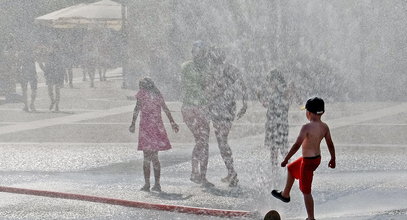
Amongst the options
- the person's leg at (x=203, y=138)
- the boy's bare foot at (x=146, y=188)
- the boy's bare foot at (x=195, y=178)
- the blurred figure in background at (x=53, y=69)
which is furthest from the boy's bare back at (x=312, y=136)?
the blurred figure in background at (x=53, y=69)

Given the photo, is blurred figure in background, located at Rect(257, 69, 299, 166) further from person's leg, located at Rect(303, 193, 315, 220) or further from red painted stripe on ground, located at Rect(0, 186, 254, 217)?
person's leg, located at Rect(303, 193, 315, 220)

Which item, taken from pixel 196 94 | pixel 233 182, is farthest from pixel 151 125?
pixel 233 182

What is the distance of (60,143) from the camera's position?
17031mm

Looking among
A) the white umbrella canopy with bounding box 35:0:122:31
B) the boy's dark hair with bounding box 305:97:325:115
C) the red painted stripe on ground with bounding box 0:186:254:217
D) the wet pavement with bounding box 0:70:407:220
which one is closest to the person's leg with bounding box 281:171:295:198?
the boy's dark hair with bounding box 305:97:325:115

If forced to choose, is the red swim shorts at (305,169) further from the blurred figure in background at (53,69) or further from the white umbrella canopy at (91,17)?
the white umbrella canopy at (91,17)

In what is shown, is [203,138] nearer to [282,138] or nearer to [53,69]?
[282,138]

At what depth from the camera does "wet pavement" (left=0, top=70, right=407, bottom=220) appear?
9.91 m

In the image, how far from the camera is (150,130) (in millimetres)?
11461

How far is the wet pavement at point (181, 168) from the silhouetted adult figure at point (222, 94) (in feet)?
2.12

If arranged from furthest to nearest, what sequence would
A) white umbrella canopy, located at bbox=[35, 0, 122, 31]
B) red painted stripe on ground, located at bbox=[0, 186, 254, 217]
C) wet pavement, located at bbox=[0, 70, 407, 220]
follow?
white umbrella canopy, located at bbox=[35, 0, 122, 31] < wet pavement, located at bbox=[0, 70, 407, 220] < red painted stripe on ground, located at bbox=[0, 186, 254, 217]

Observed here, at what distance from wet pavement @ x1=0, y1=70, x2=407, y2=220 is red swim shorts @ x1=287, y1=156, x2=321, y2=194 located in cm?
188

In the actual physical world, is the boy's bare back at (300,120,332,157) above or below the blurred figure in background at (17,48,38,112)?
below

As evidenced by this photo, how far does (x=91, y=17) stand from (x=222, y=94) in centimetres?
2303

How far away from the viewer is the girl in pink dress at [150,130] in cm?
1143
